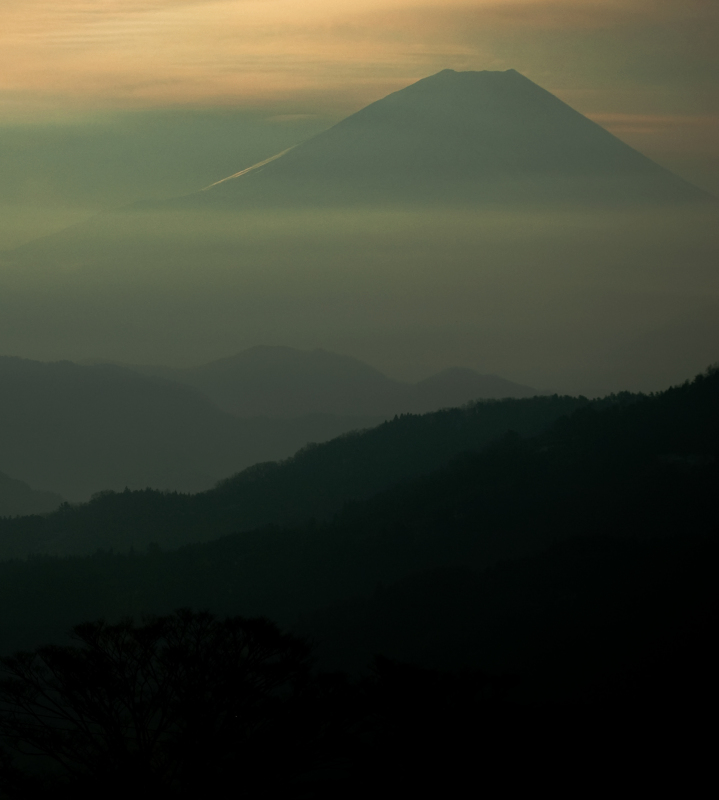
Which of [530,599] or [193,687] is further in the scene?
[530,599]

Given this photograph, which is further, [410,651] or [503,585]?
[503,585]

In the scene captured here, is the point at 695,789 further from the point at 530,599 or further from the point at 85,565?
the point at 85,565

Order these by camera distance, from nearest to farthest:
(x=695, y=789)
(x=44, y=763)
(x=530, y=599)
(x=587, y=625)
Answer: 1. (x=695, y=789)
2. (x=44, y=763)
3. (x=587, y=625)
4. (x=530, y=599)

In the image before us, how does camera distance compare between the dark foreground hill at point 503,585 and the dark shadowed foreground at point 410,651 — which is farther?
the dark foreground hill at point 503,585

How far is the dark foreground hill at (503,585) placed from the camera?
5153 inches

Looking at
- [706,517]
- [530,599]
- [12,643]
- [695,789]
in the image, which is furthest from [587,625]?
[12,643]

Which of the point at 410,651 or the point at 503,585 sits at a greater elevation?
the point at 503,585

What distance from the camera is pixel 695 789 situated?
2391 inches

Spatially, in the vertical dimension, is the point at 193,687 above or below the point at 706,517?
below

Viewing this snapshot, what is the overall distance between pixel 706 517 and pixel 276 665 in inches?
5247

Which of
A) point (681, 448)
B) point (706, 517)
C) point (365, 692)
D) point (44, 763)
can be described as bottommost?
point (44, 763)

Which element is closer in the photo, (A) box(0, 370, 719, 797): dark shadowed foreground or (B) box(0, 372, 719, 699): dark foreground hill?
(A) box(0, 370, 719, 797): dark shadowed foreground

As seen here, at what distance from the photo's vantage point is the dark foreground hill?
131 m

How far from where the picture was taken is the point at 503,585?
15675 centimetres
